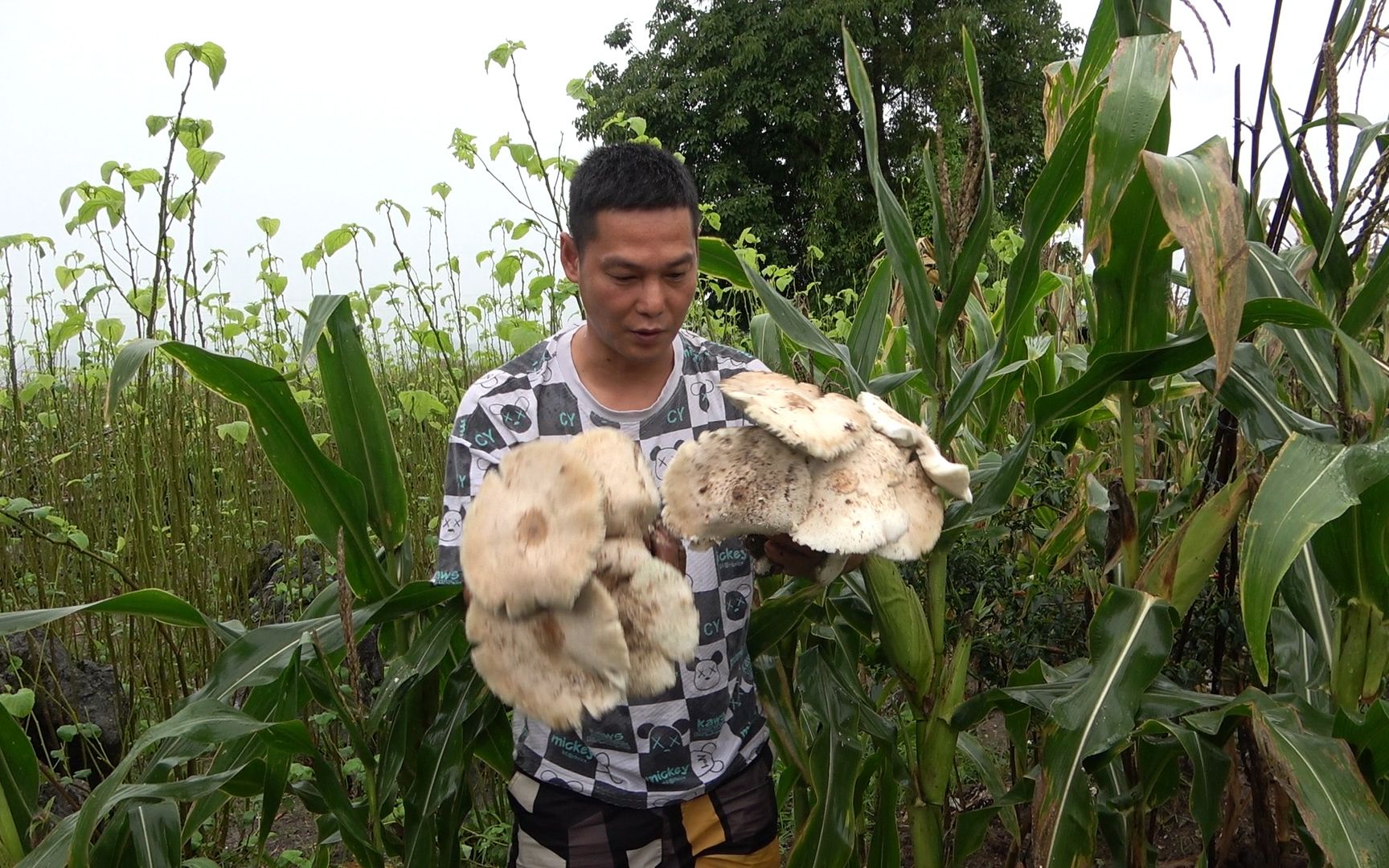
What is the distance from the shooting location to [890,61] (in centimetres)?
1517

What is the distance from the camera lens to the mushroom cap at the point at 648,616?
84cm

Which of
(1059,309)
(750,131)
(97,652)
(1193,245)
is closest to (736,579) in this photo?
(1193,245)

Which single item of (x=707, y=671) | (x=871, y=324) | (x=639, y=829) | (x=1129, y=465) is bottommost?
(x=639, y=829)

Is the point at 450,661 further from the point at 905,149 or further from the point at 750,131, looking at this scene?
the point at 905,149

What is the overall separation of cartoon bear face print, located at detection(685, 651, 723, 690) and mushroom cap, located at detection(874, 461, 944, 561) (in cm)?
55

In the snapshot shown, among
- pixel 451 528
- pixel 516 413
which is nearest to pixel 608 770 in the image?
pixel 451 528

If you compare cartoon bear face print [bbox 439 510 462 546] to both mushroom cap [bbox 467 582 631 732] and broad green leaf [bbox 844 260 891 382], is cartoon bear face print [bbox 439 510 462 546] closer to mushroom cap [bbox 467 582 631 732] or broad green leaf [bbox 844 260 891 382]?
mushroom cap [bbox 467 582 631 732]

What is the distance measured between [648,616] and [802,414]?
270 millimetres

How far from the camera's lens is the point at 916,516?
961 millimetres

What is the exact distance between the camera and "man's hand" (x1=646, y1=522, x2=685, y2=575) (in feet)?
3.05

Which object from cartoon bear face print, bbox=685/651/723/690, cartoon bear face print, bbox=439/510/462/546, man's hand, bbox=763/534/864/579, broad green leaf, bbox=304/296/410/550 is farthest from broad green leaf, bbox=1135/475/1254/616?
broad green leaf, bbox=304/296/410/550

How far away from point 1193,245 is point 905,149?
15.5 metres

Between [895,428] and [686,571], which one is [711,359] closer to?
[686,571]

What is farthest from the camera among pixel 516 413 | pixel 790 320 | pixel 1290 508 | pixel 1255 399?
pixel 790 320
